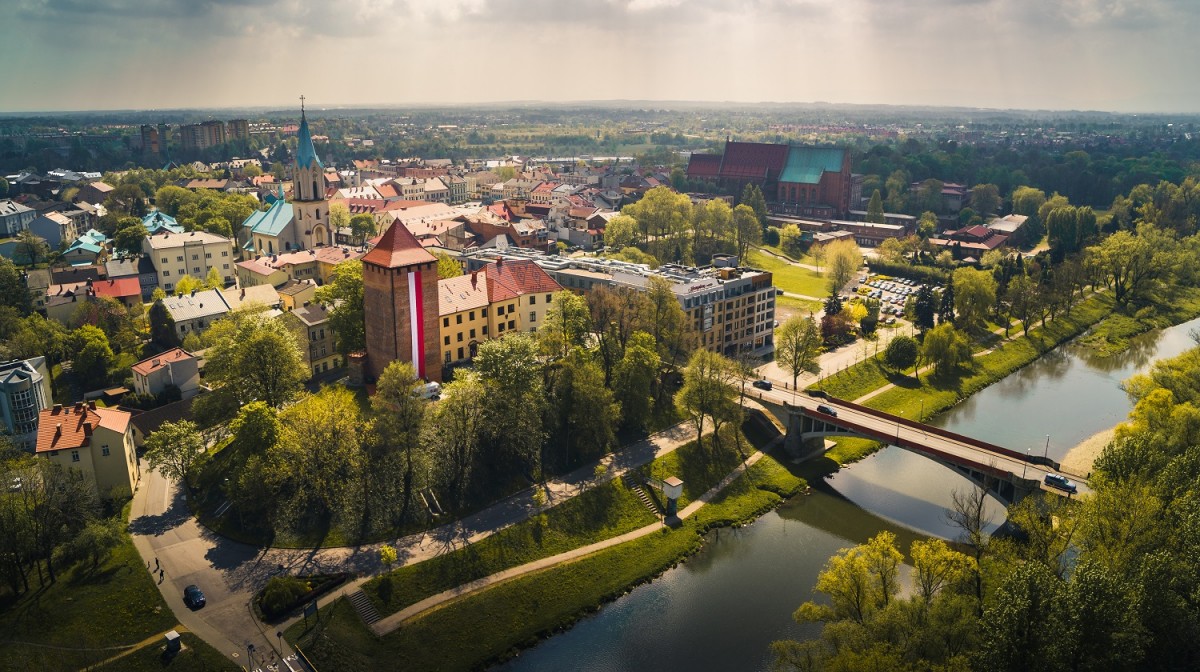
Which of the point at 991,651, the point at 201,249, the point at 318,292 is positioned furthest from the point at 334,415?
the point at 201,249

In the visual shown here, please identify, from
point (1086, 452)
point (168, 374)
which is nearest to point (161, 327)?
point (168, 374)

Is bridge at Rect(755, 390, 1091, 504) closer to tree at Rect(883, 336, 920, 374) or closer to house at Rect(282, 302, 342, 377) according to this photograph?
tree at Rect(883, 336, 920, 374)

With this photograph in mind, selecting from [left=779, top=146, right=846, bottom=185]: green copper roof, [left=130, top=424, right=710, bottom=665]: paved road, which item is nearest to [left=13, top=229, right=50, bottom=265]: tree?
[left=130, top=424, right=710, bottom=665]: paved road

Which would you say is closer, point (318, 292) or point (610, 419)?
point (610, 419)

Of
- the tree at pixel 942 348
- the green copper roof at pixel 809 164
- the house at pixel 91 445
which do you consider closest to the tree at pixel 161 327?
the house at pixel 91 445

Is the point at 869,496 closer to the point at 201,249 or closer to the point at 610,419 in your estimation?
the point at 610,419

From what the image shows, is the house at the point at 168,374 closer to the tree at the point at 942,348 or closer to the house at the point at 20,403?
the house at the point at 20,403

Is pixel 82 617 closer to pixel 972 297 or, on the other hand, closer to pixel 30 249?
pixel 30 249
